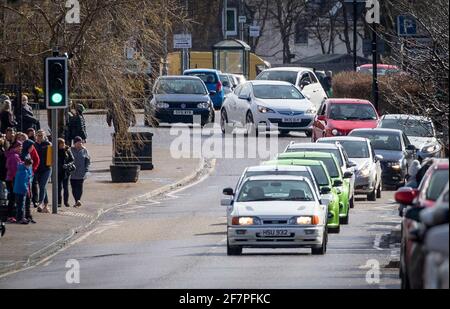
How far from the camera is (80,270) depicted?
77.6 ft

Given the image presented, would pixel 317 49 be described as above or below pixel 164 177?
above

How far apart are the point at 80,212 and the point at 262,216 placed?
9344 millimetres

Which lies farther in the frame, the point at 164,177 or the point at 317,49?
the point at 317,49

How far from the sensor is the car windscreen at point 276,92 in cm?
4953

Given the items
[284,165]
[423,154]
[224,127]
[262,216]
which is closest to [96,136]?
[224,127]

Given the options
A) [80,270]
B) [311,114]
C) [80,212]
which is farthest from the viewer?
[311,114]

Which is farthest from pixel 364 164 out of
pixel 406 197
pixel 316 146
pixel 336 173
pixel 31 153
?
pixel 406 197

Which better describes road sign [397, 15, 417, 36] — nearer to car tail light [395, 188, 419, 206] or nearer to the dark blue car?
car tail light [395, 188, 419, 206]

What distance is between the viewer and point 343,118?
148ft

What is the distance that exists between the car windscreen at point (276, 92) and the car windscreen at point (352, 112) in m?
4.50

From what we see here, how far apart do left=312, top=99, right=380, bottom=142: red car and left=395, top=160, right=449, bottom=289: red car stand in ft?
84.5
